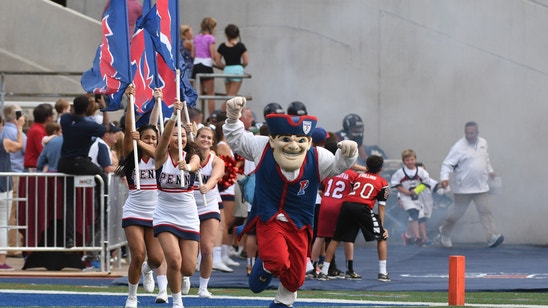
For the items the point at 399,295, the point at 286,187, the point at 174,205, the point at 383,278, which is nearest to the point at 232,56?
the point at 383,278

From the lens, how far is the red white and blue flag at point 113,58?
1320 cm

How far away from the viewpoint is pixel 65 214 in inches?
600

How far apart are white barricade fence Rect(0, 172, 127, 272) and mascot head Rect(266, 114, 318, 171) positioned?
17.2 ft

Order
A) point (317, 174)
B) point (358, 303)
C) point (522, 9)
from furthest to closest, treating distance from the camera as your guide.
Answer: point (522, 9)
point (358, 303)
point (317, 174)

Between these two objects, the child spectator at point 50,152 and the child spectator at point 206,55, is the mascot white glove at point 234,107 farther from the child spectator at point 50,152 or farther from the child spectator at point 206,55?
the child spectator at point 206,55

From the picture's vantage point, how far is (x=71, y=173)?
15305 mm

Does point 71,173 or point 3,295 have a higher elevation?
point 71,173

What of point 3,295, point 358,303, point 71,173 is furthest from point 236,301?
point 71,173

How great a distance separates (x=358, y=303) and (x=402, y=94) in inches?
391

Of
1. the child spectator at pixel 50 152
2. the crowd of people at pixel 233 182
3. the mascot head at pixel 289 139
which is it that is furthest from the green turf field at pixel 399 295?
the mascot head at pixel 289 139

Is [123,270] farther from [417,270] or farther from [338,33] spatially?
[338,33]

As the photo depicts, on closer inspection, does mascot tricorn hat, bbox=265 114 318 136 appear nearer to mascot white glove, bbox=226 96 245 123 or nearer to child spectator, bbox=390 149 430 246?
mascot white glove, bbox=226 96 245 123

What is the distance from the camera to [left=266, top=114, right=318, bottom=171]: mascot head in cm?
1021

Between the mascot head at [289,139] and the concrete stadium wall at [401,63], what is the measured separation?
1141cm
